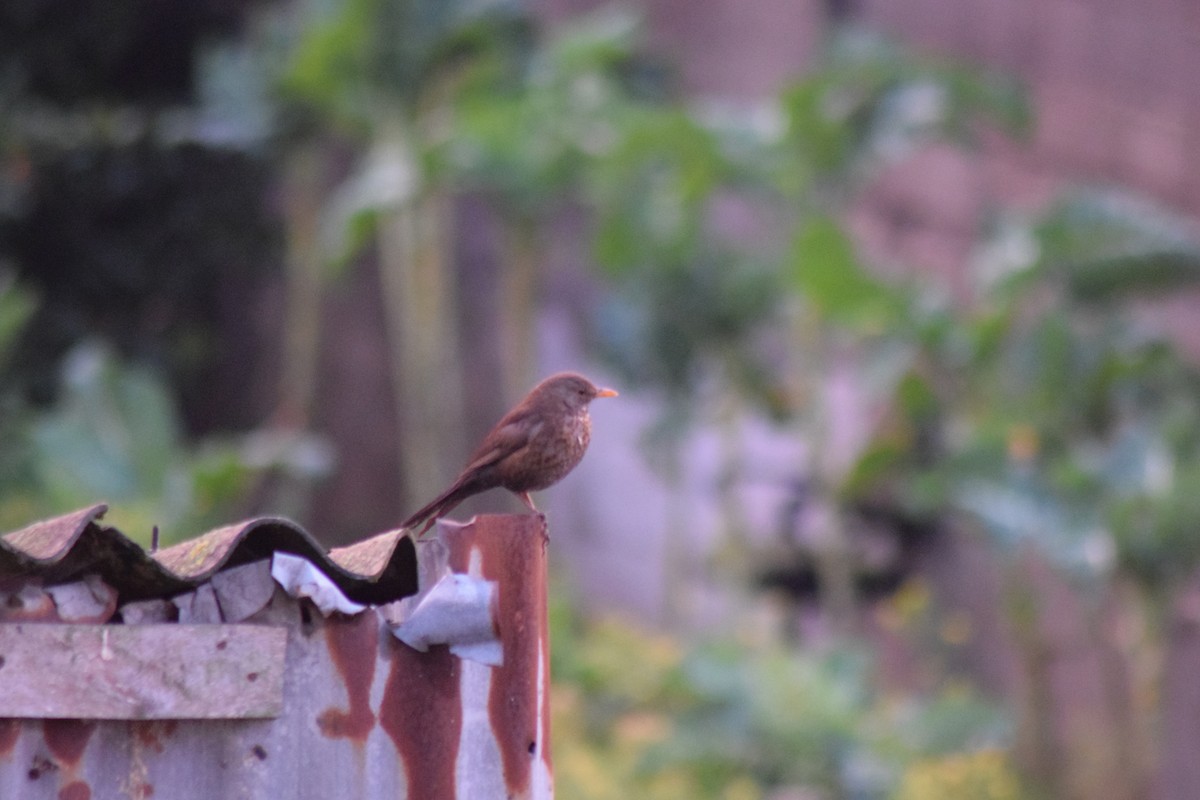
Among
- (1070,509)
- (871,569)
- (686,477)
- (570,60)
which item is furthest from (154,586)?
(686,477)

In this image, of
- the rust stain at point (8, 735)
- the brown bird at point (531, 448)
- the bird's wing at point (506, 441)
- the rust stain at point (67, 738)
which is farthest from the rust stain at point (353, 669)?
the bird's wing at point (506, 441)

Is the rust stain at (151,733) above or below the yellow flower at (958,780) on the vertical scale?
below

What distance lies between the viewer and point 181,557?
2.99m

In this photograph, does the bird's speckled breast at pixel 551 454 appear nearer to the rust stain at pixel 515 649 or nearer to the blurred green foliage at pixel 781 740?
the rust stain at pixel 515 649

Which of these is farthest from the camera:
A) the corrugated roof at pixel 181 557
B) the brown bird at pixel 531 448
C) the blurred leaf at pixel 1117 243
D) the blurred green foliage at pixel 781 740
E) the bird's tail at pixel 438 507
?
the blurred leaf at pixel 1117 243

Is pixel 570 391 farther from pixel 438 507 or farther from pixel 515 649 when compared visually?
pixel 515 649

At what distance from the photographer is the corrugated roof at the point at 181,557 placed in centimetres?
273

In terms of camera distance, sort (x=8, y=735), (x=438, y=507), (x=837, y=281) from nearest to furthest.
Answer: (x=8, y=735) → (x=438, y=507) → (x=837, y=281)

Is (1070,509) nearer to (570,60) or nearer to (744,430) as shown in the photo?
(570,60)

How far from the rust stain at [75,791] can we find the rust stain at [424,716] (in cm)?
51

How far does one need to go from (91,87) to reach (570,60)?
5017 mm

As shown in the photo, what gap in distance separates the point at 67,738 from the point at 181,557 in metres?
0.38

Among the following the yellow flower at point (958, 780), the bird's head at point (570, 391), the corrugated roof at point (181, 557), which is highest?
the yellow flower at point (958, 780)

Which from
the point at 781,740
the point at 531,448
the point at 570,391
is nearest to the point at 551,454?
the point at 531,448
